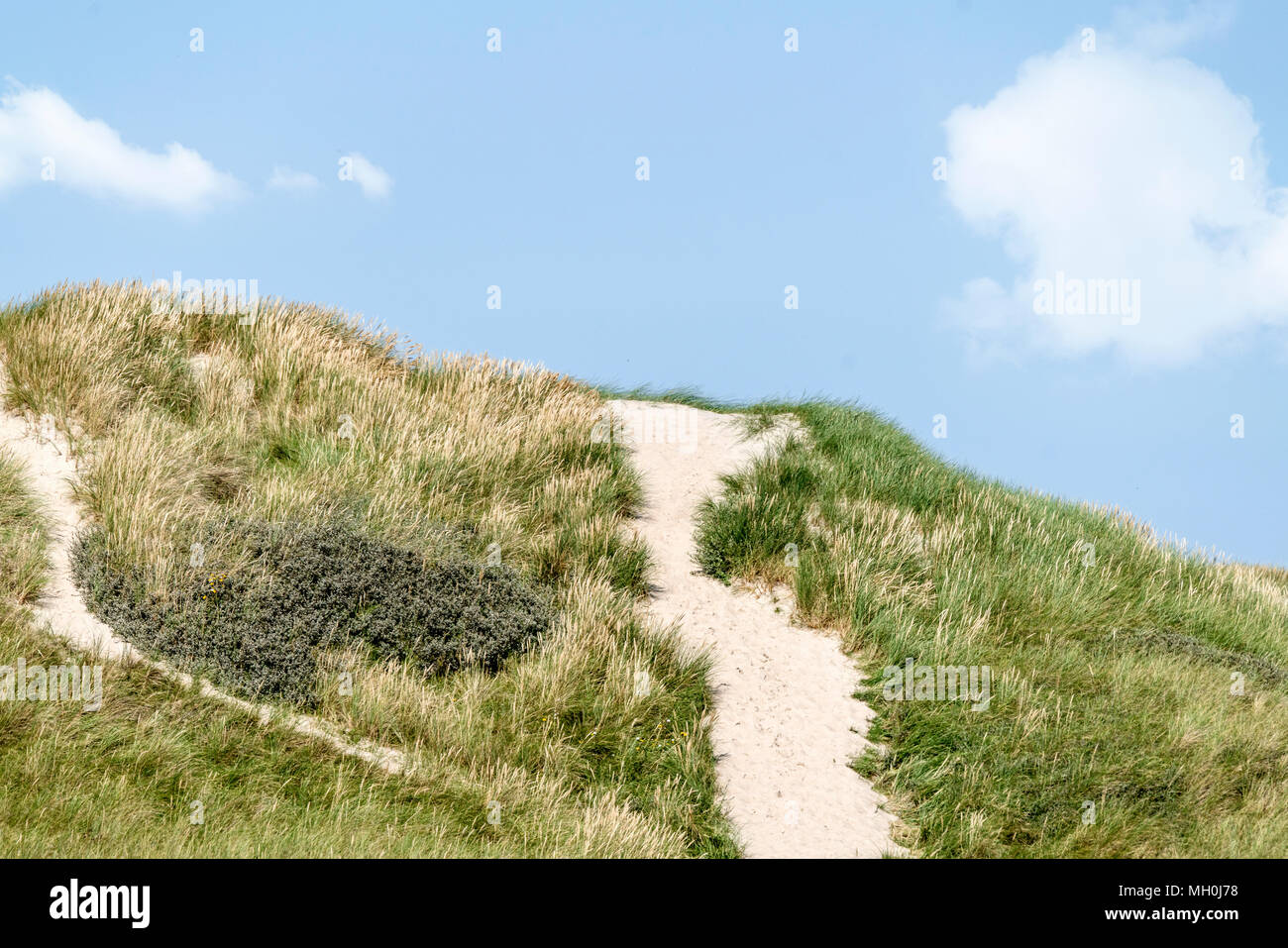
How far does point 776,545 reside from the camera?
11180mm

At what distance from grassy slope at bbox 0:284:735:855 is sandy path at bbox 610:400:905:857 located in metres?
0.45

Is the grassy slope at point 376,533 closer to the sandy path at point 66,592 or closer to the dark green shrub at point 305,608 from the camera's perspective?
the sandy path at point 66,592

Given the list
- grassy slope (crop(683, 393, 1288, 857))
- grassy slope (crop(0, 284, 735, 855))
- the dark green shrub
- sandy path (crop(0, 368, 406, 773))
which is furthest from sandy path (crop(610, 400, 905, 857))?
sandy path (crop(0, 368, 406, 773))

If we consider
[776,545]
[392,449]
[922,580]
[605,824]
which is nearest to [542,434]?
[392,449]

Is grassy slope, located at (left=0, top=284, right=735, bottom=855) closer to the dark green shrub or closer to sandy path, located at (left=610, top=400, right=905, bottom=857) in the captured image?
the dark green shrub

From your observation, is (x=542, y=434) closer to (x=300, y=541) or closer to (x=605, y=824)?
(x=300, y=541)

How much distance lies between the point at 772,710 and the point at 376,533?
4.29 m

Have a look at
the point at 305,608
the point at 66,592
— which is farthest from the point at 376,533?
the point at 66,592

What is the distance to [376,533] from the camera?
9.86 metres

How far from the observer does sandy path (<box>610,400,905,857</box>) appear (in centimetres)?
777

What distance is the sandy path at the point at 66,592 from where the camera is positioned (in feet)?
24.4

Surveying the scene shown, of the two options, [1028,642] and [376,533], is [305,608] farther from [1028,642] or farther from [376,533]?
[1028,642]
